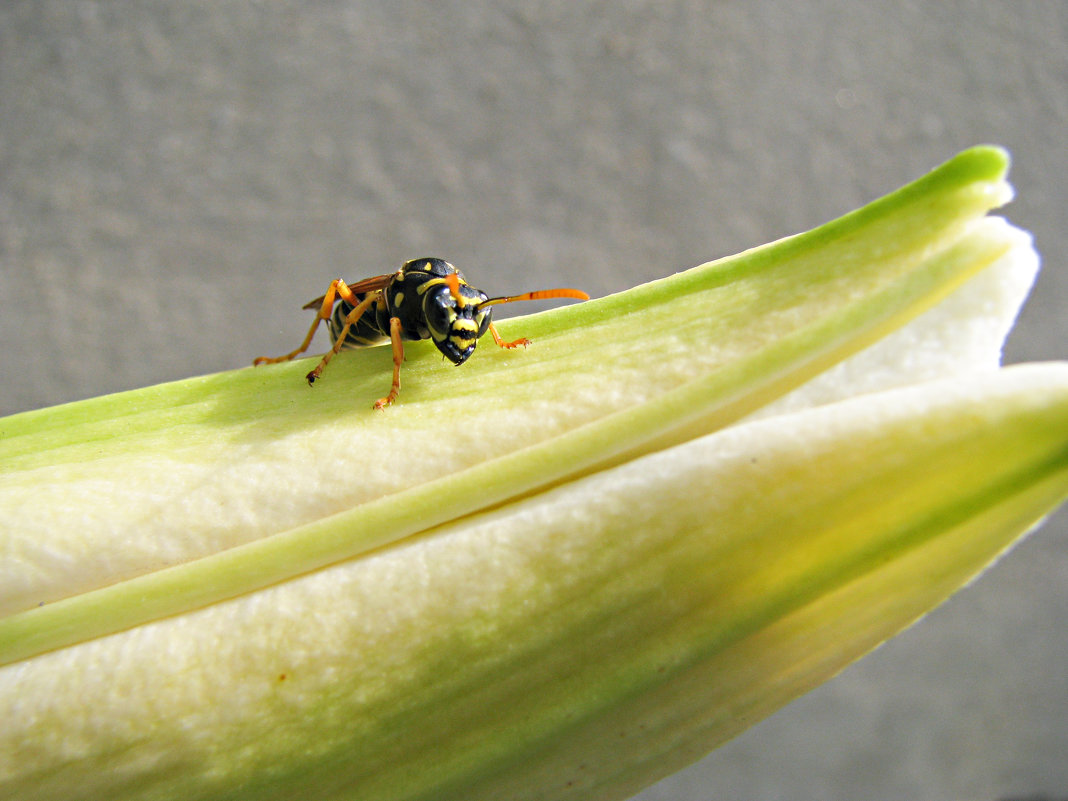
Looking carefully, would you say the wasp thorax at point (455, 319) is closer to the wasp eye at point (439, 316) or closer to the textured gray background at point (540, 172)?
the wasp eye at point (439, 316)

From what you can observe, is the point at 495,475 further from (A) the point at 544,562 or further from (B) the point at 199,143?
(B) the point at 199,143

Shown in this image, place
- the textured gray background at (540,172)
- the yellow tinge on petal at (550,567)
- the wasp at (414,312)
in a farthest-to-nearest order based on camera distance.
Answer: the textured gray background at (540,172)
the wasp at (414,312)
the yellow tinge on petal at (550,567)

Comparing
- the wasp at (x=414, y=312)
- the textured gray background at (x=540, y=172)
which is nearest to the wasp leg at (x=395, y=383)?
the wasp at (x=414, y=312)

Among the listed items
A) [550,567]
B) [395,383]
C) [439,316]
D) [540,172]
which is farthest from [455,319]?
[540,172]

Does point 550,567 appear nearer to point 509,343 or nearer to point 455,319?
point 509,343

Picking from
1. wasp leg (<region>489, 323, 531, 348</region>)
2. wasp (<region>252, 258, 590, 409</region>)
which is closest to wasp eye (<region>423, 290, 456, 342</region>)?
wasp (<region>252, 258, 590, 409</region>)

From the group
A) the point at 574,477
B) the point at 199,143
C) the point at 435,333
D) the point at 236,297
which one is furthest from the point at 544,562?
the point at 199,143

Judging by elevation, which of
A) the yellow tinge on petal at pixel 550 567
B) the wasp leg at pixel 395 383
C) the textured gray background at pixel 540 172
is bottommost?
the yellow tinge on petal at pixel 550 567
